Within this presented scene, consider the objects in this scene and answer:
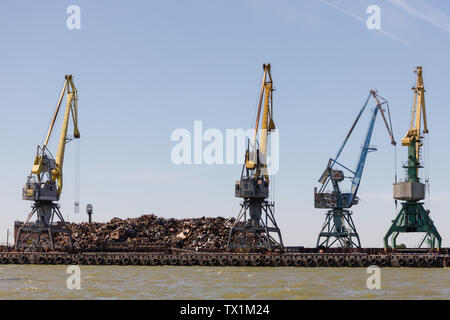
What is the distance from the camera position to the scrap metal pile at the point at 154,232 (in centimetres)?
10438

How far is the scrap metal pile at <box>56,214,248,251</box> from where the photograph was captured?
104375mm

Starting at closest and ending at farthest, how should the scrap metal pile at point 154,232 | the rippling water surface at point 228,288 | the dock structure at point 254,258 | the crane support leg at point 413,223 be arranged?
1. the rippling water surface at point 228,288
2. the dock structure at point 254,258
3. the crane support leg at point 413,223
4. the scrap metal pile at point 154,232

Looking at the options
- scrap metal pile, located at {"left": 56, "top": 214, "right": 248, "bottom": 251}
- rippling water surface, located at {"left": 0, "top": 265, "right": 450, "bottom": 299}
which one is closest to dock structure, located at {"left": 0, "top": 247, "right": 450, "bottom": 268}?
scrap metal pile, located at {"left": 56, "top": 214, "right": 248, "bottom": 251}

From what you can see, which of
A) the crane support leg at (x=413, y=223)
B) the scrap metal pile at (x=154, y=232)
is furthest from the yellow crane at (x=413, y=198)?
the scrap metal pile at (x=154, y=232)

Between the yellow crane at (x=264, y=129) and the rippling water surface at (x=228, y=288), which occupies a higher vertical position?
the yellow crane at (x=264, y=129)

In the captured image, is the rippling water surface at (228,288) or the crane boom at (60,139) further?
the crane boom at (60,139)

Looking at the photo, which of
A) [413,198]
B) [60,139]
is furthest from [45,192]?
[413,198]

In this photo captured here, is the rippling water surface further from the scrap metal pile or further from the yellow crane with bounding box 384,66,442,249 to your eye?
the scrap metal pile

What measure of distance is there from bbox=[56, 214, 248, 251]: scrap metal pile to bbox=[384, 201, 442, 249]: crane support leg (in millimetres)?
26553

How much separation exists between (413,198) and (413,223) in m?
3.93

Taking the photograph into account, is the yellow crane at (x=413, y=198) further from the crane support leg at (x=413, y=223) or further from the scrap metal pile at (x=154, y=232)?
the scrap metal pile at (x=154, y=232)

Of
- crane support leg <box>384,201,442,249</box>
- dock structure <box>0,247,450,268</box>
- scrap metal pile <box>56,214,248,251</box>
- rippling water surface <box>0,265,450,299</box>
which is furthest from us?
scrap metal pile <box>56,214,248,251</box>

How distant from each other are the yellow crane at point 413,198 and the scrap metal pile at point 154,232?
2725 cm

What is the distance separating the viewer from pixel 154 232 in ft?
370
